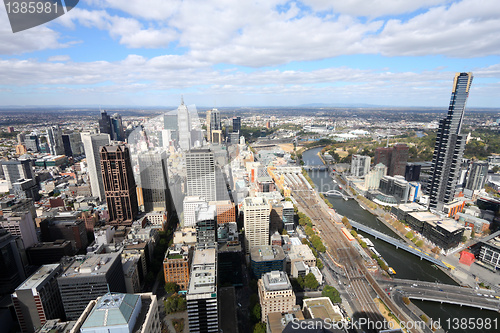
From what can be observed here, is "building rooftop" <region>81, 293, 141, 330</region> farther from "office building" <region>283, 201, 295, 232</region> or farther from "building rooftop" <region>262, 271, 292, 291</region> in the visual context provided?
"office building" <region>283, 201, 295, 232</region>

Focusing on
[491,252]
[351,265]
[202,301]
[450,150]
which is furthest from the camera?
[450,150]

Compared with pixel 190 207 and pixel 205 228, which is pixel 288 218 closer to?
pixel 190 207

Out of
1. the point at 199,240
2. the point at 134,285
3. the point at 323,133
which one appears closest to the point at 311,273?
the point at 199,240

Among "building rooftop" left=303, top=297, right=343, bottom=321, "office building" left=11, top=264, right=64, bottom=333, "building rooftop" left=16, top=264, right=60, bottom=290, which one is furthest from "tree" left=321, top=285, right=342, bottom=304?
"building rooftop" left=16, top=264, right=60, bottom=290

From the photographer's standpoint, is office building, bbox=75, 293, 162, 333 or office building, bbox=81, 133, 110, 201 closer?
office building, bbox=75, 293, 162, 333

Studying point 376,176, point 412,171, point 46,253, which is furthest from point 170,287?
point 412,171

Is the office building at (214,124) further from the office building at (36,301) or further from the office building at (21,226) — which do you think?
the office building at (36,301)
